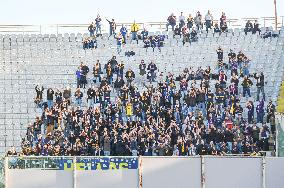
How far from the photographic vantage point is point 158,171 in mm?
22703

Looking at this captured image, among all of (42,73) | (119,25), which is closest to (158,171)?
(42,73)

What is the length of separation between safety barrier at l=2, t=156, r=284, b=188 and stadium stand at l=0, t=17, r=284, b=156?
1182 centimetres

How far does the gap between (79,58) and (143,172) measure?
58.2ft

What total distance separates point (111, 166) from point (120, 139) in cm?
728

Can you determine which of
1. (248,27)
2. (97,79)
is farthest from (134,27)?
(248,27)

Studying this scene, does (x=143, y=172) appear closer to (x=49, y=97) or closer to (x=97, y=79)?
(x=49, y=97)

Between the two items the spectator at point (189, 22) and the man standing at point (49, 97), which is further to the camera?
the spectator at point (189, 22)

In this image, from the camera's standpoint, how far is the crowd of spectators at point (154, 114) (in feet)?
97.2

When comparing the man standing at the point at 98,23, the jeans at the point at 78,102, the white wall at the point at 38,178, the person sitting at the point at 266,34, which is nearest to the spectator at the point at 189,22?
the person sitting at the point at 266,34

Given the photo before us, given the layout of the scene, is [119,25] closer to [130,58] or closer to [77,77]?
[130,58]

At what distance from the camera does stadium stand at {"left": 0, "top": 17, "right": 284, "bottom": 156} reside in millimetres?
35906

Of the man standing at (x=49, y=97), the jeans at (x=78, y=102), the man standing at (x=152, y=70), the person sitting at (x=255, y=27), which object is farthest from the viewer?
the person sitting at (x=255, y=27)

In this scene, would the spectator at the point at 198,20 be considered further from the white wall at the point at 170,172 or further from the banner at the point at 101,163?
the banner at the point at 101,163

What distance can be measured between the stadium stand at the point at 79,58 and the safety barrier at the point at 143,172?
11818 mm
